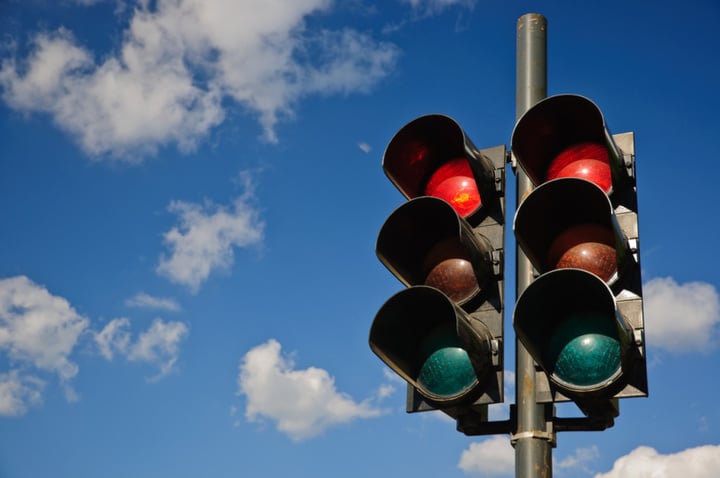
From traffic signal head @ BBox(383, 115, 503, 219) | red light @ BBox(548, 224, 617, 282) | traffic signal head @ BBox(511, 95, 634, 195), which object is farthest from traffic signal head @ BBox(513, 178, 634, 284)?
traffic signal head @ BBox(383, 115, 503, 219)

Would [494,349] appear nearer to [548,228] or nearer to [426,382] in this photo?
[426,382]

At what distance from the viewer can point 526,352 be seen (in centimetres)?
435

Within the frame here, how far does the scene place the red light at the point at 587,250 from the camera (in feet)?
13.8

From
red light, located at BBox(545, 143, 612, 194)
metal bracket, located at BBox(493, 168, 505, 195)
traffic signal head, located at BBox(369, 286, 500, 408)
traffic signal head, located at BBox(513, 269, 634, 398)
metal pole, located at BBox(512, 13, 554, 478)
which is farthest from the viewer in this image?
metal bracket, located at BBox(493, 168, 505, 195)

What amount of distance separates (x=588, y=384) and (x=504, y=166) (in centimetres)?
152

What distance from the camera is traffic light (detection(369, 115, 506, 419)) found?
4.29 m

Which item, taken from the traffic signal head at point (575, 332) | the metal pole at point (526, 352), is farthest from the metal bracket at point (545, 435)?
the traffic signal head at point (575, 332)

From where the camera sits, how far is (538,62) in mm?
5117

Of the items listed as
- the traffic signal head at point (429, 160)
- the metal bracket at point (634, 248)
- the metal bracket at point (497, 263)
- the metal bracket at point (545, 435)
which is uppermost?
the traffic signal head at point (429, 160)

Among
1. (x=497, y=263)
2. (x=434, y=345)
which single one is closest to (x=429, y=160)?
(x=497, y=263)

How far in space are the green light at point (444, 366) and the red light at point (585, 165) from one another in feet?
3.51

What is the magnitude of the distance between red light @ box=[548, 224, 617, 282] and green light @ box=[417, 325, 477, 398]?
648mm

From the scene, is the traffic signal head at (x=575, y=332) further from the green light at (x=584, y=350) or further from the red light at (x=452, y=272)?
the red light at (x=452, y=272)

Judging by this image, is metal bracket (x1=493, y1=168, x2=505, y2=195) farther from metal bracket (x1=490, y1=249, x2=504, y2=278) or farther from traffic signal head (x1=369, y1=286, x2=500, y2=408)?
traffic signal head (x1=369, y1=286, x2=500, y2=408)
